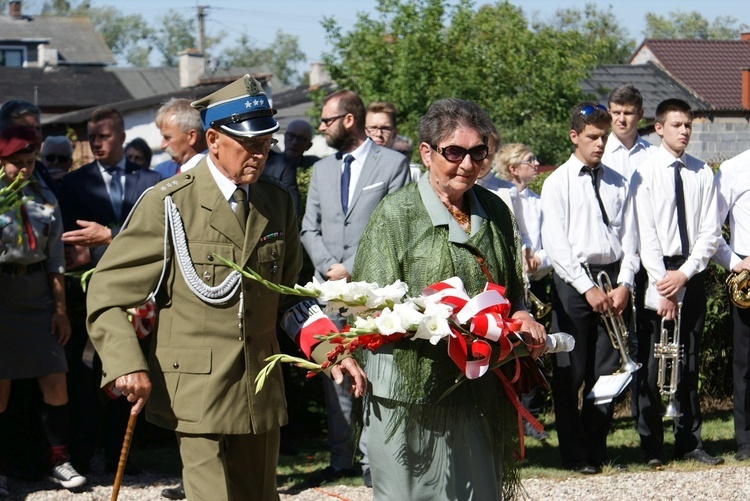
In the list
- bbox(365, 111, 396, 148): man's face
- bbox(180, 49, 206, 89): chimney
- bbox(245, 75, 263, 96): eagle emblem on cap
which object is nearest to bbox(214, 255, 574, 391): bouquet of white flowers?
bbox(245, 75, 263, 96): eagle emblem on cap

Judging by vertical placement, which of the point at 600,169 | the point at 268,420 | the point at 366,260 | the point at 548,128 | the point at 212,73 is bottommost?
the point at 268,420

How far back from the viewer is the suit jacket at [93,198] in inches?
314

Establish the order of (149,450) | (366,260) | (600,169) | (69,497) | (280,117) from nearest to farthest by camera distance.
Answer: (366,260) < (69,497) < (600,169) < (149,450) < (280,117)

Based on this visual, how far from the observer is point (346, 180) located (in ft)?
26.4

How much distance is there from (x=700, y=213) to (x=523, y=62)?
22.6 meters

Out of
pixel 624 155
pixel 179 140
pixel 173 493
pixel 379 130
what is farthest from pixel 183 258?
pixel 624 155

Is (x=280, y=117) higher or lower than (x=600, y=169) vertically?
higher

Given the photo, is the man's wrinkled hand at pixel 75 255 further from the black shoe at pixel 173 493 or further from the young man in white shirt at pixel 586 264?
the young man in white shirt at pixel 586 264

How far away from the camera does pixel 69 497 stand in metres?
7.46

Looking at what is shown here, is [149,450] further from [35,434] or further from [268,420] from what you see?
[268,420]

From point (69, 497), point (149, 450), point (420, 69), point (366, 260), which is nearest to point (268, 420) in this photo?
point (366, 260)

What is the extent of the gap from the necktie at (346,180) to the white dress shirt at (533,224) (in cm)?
164

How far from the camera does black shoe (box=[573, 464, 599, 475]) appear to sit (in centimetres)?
792

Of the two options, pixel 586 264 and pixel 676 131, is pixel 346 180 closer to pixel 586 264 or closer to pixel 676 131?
pixel 586 264
